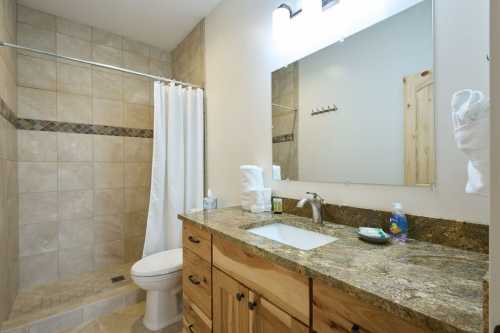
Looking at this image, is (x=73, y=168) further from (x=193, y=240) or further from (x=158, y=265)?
(x=193, y=240)

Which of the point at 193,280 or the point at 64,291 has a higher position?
the point at 193,280

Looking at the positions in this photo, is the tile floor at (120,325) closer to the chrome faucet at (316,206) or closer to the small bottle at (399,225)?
the chrome faucet at (316,206)

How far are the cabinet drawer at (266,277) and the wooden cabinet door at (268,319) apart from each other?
19mm

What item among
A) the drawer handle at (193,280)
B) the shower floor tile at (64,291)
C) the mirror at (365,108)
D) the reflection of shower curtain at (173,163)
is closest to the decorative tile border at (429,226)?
the mirror at (365,108)

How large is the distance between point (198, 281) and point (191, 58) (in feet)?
7.11

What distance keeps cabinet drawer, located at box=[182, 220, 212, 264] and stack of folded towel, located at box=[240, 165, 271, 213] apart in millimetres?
368

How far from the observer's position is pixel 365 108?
105 centimetres

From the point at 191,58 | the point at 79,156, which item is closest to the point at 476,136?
the point at 191,58

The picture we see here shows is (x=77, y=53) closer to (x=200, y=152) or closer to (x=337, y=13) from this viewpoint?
(x=200, y=152)

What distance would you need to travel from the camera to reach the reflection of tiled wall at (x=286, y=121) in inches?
53.5

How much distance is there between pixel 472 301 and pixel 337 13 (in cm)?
125

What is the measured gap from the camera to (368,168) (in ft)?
3.41

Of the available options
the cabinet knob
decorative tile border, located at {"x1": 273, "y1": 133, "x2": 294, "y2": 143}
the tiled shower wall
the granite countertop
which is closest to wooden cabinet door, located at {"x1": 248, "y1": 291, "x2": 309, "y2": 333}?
the cabinet knob
